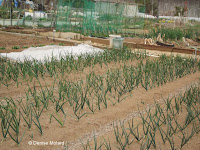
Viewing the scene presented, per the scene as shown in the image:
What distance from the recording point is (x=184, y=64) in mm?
5152

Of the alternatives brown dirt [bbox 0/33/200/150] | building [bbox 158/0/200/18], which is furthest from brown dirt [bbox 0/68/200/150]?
building [bbox 158/0/200/18]

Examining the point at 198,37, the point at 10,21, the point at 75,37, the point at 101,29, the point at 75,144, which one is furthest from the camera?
the point at 10,21

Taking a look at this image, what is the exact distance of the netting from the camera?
11.5m

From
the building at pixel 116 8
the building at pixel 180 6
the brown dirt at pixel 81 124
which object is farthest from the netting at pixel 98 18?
the building at pixel 180 6

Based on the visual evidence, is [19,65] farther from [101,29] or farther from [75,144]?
[101,29]

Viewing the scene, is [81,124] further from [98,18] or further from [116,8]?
[116,8]

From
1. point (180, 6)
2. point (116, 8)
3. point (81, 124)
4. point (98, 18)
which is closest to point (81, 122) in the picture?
A: point (81, 124)

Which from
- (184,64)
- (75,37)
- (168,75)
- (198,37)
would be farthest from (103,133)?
(198,37)

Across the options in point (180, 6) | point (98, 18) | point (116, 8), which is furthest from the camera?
point (180, 6)

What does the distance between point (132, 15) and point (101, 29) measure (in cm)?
188

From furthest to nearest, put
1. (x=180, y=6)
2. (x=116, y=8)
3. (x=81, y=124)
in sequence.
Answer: (x=180, y=6) → (x=116, y=8) → (x=81, y=124)

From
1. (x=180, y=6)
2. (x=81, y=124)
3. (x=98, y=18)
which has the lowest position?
(x=81, y=124)

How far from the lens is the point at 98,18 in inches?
477

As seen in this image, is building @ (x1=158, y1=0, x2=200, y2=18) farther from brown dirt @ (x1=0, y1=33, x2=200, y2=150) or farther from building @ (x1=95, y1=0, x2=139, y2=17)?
brown dirt @ (x1=0, y1=33, x2=200, y2=150)
